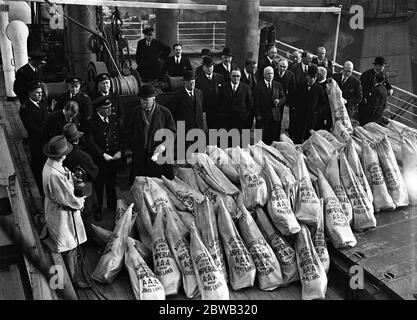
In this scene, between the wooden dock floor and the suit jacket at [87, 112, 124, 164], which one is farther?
the suit jacket at [87, 112, 124, 164]

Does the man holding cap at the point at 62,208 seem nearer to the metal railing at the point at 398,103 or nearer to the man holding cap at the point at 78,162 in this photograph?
the man holding cap at the point at 78,162

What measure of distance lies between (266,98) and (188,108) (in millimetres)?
1313

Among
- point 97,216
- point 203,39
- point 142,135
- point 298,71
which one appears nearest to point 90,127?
point 142,135

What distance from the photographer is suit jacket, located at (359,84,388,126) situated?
7.79 metres

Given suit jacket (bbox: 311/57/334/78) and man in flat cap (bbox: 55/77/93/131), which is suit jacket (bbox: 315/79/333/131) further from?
man in flat cap (bbox: 55/77/93/131)

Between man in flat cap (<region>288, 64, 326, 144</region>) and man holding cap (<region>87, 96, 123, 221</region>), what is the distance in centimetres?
295

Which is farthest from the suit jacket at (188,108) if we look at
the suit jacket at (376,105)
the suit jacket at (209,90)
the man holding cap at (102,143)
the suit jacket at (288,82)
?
the suit jacket at (376,105)

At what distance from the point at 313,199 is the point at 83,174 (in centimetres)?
232

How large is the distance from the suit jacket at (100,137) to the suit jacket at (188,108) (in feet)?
3.88

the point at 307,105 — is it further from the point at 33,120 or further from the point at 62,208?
the point at 62,208

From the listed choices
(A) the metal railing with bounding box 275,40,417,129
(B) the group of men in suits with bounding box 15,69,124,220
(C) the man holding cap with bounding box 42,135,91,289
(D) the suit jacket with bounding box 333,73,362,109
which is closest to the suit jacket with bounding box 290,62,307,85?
(D) the suit jacket with bounding box 333,73,362,109

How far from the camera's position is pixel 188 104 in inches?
265

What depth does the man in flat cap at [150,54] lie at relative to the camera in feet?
30.1
